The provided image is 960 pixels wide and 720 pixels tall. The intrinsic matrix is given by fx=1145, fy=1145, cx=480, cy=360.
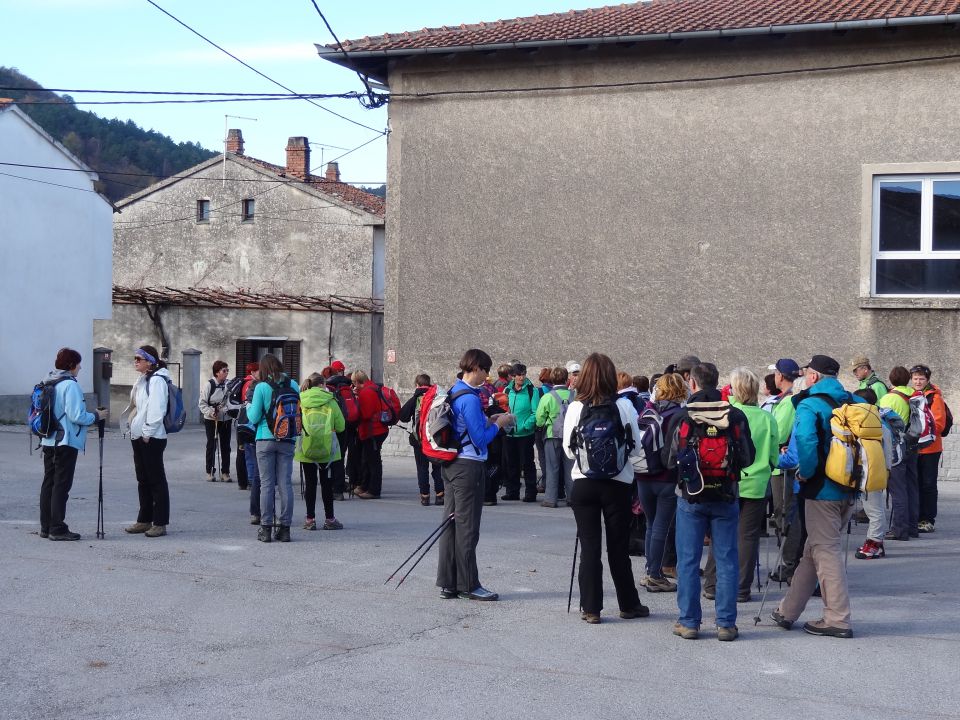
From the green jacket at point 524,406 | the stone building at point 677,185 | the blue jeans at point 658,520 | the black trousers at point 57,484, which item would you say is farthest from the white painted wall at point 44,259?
the blue jeans at point 658,520

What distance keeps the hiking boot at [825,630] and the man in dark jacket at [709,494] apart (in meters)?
0.51

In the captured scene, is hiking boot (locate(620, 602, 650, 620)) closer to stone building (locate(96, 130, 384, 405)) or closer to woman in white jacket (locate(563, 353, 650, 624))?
woman in white jacket (locate(563, 353, 650, 624))

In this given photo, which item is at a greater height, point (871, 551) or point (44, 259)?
point (44, 259)

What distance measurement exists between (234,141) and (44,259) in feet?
48.5

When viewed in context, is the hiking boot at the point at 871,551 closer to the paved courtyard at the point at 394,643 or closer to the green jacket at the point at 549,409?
the paved courtyard at the point at 394,643

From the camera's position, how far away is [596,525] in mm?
7602

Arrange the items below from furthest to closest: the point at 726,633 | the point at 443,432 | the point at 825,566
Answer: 1. the point at 443,432
2. the point at 825,566
3. the point at 726,633

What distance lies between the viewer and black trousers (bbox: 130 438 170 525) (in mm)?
10820

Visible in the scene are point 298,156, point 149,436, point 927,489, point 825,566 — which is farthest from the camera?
point 298,156

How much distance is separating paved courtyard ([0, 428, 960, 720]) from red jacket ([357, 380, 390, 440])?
150 inches

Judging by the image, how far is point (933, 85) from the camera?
688 inches

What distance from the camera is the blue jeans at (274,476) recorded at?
10.8 metres

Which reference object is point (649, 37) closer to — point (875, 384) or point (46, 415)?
point (875, 384)

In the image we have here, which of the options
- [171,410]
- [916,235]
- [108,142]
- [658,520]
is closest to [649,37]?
[916,235]
